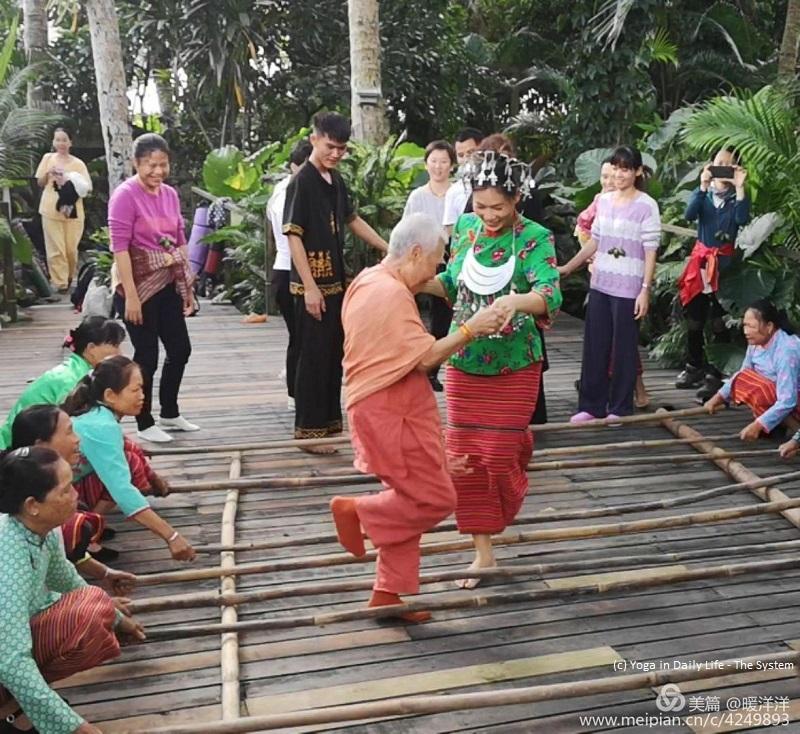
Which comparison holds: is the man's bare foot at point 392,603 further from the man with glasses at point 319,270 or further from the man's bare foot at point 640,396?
the man's bare foot at point 640,396

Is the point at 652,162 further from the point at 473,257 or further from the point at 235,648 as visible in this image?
the point at 235,648

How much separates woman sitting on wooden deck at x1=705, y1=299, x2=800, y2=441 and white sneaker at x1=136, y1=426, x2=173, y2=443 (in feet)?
9.04

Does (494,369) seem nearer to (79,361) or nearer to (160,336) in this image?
(79,361)

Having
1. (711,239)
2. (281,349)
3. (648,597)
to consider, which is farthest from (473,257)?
(281,349)

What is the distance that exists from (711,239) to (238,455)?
287 centimetres

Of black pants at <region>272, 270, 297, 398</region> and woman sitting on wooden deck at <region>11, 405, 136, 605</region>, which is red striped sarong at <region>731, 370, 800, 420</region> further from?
woman sitting on wooden deck at <region>11, 405, 136, 605</region>

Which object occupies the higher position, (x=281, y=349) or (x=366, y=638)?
(x=366, y=638)

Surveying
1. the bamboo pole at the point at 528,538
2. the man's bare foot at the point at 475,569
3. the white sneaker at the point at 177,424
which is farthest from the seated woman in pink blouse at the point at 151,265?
the man's bare foot at the point at 475,569

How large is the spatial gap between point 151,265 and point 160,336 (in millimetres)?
420

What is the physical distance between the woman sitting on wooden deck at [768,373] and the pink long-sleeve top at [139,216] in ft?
9.04

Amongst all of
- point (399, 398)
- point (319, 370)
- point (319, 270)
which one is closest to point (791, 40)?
point (319, 270)

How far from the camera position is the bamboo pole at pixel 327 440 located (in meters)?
4.66

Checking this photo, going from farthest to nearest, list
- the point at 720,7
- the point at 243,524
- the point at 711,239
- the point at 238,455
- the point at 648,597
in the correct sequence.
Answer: the point at 720,7 → the point at 711,239 → the point at 238,455 → the point at 243,524 → the point at 648,597

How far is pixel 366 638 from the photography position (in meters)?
3.10
